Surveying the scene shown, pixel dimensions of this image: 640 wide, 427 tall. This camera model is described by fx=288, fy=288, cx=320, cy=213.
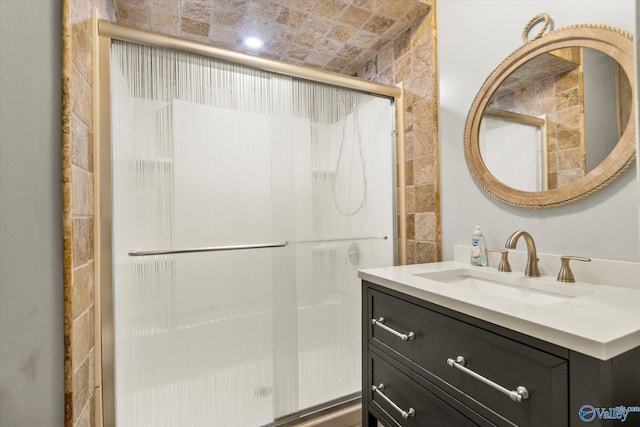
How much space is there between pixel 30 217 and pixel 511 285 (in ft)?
5.14

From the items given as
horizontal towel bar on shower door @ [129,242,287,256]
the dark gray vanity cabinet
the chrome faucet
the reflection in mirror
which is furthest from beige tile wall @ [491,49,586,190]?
horizontal towel bar on shower door @ [129,242,287,256]

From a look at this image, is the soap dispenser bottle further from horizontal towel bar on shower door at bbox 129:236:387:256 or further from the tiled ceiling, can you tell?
the tiled ceiling

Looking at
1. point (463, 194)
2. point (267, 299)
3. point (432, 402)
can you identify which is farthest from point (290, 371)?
point (463, 194)

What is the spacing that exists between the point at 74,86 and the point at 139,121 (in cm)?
32

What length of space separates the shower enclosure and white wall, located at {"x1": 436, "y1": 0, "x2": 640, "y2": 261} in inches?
17.9

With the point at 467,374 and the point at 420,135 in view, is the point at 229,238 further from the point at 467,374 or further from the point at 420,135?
the point at 420,135

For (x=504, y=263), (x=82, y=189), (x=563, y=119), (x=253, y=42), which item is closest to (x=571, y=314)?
(x=504, y=263)

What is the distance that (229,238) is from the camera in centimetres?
139

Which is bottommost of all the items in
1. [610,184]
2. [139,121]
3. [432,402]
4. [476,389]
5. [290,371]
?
[290,371]

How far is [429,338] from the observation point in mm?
910

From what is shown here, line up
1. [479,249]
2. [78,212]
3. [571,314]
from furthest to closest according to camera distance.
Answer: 1. [479,249]
2. [78,212]
3. [571,314]

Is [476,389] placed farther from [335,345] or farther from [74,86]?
[74,86]

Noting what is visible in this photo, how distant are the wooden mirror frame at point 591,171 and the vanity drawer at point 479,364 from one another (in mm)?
681

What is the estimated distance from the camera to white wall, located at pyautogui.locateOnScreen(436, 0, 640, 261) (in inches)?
37.2
